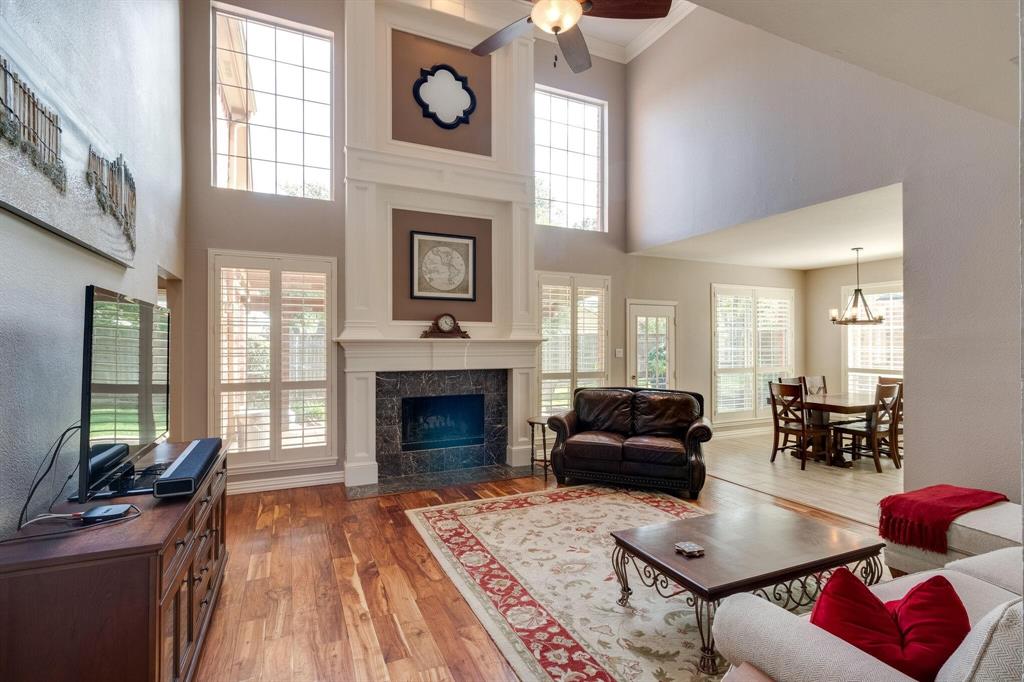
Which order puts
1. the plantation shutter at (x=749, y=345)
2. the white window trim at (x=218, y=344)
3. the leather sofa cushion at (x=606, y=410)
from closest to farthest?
the white window trim at (x=218, y=344) → the leather sofa cushion at (x=606, y=410) → the plantation shutter at (x=749, y=345)

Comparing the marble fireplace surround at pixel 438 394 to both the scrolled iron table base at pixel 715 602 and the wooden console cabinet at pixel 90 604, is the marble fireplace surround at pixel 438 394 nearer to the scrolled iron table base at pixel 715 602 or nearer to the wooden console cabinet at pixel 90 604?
the scrolled iron table base at pixel 715 602

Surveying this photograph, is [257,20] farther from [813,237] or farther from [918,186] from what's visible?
[813,237]

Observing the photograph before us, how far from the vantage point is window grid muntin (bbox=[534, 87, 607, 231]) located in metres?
6.41

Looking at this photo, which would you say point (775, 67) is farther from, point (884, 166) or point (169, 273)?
point (169, 273)

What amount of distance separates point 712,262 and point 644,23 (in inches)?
131

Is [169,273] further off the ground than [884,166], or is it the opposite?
[884,166]

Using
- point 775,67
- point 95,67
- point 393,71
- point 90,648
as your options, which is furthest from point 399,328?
point 775,67

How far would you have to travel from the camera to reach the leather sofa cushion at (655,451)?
14.6 feet

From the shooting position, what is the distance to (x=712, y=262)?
283 inches

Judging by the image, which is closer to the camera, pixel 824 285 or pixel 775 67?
pixel 775 67

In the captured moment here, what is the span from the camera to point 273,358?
15.6ft

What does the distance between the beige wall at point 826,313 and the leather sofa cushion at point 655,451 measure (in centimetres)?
439

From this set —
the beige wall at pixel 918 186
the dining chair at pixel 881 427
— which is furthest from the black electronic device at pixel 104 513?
the dining chair at pixel 881 427

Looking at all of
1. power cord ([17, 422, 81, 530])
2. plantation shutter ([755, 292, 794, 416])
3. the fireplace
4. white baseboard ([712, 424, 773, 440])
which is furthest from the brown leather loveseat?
power cord ([17, 422, 81, 530])
